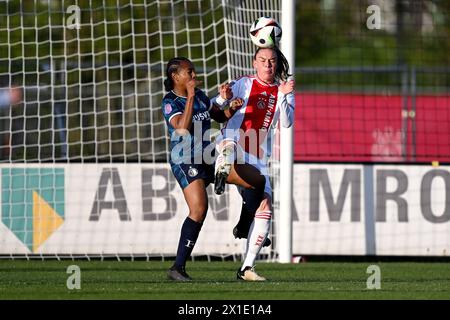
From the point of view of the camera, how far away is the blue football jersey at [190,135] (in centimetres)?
965

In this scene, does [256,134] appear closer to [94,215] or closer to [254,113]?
[254,113]

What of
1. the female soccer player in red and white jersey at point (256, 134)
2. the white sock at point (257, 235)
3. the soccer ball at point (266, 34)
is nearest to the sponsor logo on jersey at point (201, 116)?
the female soccer player in red and white jersey at point (256, 134)

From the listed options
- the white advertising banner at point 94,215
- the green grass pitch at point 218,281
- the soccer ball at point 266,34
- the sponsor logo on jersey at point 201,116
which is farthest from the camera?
the white advertising banner at point 94,215

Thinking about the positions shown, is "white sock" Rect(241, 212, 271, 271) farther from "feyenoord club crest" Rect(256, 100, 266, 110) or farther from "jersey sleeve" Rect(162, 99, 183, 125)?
"jersey sleeve" Rect(162, 99, 183, 125)

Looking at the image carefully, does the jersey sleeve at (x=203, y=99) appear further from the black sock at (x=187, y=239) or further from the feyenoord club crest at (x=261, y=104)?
the black sock at (x=187, y=239)

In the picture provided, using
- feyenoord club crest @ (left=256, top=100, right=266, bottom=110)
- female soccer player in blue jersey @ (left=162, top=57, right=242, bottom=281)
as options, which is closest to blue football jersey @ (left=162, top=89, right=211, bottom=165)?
female soccer player in blue jersey @ (left=162, top=57, right=242, bottom=281)

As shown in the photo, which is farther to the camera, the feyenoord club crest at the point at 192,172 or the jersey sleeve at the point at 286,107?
the jersey sleeve at the point at 286,107

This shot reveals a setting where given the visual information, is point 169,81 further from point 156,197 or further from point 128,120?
point 128,120

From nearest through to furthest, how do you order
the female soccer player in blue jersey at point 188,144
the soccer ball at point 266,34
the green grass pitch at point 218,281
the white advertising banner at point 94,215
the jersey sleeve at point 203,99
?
the green grass pitch at point 218,281 < the female soccer player in blue jersey at point 188,144 < the jersey sleeve at point 203,99 < the soccer ball at point 266,34 < the white advertising banner at point 94,215

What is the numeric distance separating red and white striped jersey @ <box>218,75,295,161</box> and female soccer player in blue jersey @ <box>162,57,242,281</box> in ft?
0.40

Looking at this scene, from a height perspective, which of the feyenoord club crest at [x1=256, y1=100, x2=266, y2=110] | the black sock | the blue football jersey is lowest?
the black sock

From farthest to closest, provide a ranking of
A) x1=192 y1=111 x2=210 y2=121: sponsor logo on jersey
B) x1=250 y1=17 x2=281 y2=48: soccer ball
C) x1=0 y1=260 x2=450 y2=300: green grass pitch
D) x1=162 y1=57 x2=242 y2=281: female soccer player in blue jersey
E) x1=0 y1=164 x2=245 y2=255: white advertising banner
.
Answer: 1. x1=0 y1=164 x2=245 y2=255: white advertising banner
2. x1=250 y1=17 x2=281 y2=48: soccer ball
3. x1=192 y1=111 x2=210 y2=121: sponsor logo on jersey
4. x1=162 y1=57 x2=242 y2=281: female soccer player in blue jersey
5. x1=0 y1=260 x2=450 y2=300: green grass pitch

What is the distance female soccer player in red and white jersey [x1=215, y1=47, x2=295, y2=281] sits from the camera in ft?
32.2

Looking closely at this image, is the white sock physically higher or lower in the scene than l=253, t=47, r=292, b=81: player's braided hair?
lower
